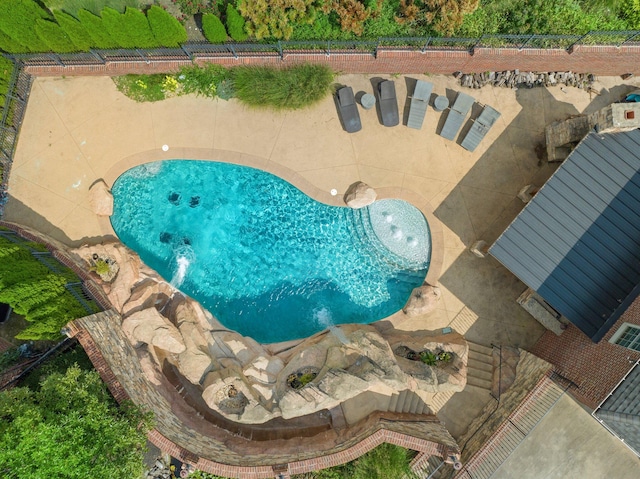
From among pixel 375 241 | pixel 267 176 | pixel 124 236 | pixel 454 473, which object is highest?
pixel 267 176

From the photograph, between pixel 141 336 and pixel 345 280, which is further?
pixel 345 280

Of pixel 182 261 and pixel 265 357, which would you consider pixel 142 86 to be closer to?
pixel 182 261

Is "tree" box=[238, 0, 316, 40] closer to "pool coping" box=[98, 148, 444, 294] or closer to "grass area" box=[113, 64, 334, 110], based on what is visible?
"grass area" box=[113, 64, 334, 110]

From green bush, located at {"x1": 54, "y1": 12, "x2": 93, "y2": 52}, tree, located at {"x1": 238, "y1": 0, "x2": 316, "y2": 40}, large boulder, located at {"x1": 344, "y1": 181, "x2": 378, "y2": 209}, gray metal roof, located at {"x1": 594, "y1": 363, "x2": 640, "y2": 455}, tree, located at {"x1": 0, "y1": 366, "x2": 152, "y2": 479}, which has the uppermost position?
tree, located at {"x1": 238, "y1": 0, "x2": 316, "y2": 40}

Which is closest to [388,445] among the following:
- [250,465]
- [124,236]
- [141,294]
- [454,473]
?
[454,473]

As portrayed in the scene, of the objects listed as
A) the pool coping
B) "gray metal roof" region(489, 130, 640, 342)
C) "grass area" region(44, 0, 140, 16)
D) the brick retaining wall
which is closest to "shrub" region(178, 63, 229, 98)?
the brick retaining wall

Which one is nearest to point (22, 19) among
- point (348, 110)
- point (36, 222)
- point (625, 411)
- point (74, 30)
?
point (74, 30)

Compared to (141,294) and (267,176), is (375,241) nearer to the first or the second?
(267,176)
